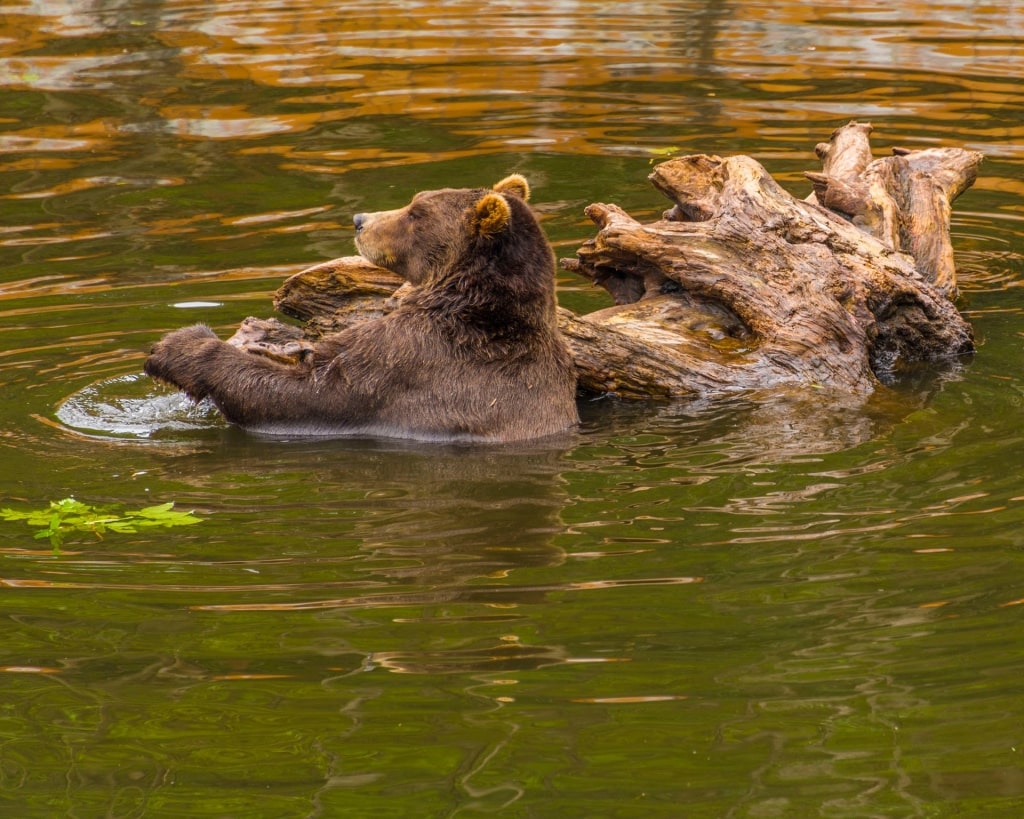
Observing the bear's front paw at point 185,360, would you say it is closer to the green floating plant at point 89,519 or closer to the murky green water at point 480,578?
the murky green water at point 480,578

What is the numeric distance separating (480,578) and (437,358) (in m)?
2.46

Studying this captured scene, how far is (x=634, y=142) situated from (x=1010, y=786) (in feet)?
42.4

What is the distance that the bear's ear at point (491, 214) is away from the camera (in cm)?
841

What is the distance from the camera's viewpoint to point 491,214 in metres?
8.45

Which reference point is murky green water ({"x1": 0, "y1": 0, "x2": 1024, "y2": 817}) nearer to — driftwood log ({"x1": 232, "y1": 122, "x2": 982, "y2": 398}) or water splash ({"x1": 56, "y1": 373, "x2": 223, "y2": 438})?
water splash ({"x1": 56, "y1": 373, "x2": 223, "y2": 438})

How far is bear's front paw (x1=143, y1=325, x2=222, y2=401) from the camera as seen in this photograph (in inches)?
350

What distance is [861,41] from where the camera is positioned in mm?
22141

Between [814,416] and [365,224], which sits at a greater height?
[365,224]

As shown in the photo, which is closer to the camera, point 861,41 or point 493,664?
point 493,664

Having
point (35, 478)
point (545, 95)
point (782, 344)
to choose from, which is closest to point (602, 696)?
point (35, 478)

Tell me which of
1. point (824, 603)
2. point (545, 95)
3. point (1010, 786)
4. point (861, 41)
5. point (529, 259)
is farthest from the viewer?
point (861, 41)

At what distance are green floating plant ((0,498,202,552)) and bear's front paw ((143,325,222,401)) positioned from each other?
166 cm

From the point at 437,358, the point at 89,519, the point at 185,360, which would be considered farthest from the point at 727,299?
the point at 89,519

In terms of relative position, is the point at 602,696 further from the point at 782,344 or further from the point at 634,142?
the point at 634,142
